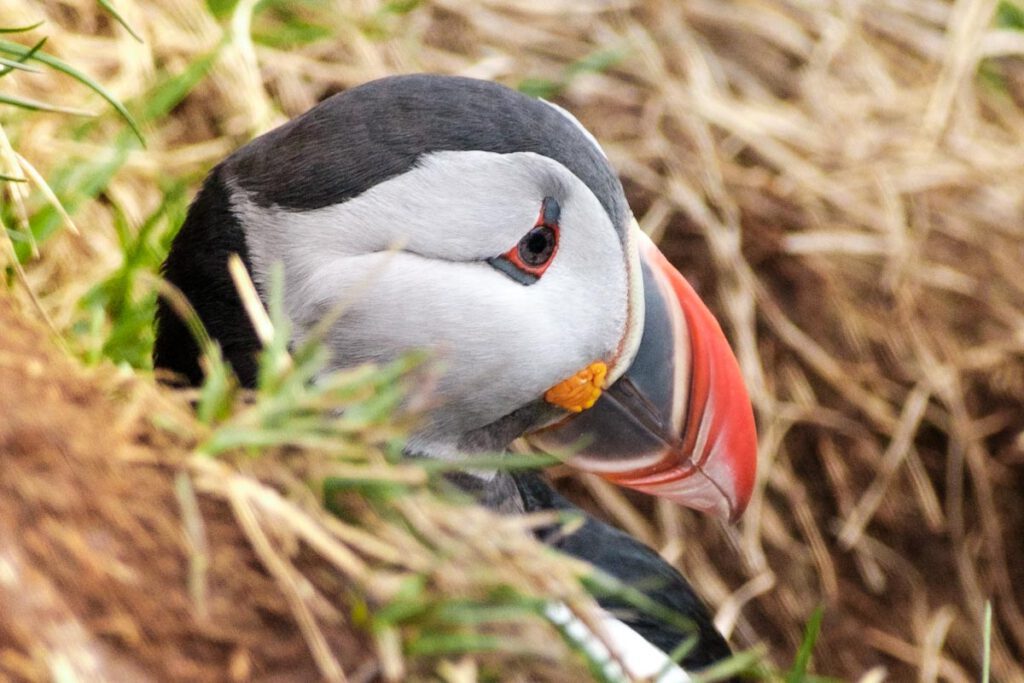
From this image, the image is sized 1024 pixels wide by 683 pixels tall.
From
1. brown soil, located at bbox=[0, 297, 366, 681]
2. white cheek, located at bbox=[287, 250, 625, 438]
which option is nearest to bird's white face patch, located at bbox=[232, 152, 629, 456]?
white cheek, located at bbox=[287, 250, 625, 438]

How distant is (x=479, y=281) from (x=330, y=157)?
11.7 inches

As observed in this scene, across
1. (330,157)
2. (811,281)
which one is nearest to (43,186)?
(330,157)

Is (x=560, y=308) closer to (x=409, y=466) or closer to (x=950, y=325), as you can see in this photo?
(x=409, y=466)

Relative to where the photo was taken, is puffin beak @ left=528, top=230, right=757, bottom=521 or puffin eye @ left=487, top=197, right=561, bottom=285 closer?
puffin eye @ left=487, top=197, right=561, bottom=285

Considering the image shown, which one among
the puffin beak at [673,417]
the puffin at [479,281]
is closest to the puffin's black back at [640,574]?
the puffin at [479,281]

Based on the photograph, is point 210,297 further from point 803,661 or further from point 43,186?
point 803,661

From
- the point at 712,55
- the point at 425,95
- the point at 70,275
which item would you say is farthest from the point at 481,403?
the point at 712,55

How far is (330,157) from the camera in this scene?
2.02m

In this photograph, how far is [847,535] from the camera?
12.1 ft

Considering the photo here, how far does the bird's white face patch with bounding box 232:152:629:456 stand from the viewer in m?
2.01

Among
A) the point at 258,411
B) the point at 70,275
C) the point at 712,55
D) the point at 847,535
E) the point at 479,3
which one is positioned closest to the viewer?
the point at 258,411

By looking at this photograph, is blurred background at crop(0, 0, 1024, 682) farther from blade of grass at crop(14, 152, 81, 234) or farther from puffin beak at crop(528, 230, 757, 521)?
blade of grass at crop(14, 152, 81, 234)

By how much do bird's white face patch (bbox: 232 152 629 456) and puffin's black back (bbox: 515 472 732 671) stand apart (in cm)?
35

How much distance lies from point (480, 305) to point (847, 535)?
6.58 ft
